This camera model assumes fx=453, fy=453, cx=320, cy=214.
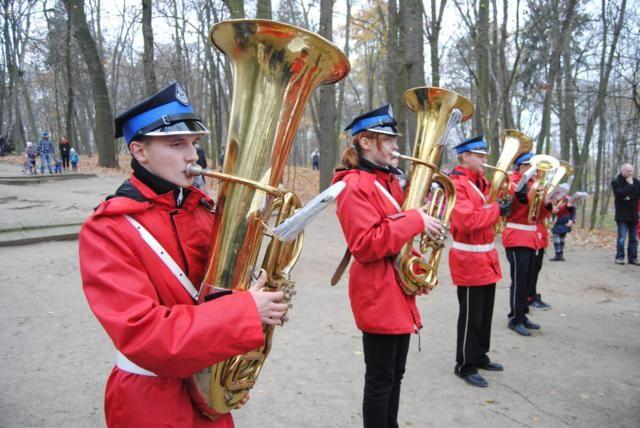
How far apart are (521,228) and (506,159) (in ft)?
2.95

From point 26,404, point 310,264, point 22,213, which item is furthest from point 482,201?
point 22,213

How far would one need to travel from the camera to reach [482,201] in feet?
13.5

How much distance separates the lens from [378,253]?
2.63 metres

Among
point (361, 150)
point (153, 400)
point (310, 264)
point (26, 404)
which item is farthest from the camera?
point (310, 264)

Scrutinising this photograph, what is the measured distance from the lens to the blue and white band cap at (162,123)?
5.42 ft

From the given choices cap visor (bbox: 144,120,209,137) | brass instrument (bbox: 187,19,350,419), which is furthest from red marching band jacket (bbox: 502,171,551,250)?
cap visor (bbox: 144,120,209,137)

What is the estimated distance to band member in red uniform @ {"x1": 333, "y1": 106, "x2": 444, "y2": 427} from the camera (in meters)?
2.66

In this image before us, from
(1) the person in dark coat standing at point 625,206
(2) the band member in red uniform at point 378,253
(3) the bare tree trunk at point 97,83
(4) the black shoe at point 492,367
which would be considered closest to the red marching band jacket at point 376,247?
(2) the band member in red uniform at point 378,253

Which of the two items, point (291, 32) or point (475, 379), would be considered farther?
point (475, 379)

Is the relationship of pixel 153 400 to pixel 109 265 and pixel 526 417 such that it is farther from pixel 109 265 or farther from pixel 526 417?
pixel 526 417

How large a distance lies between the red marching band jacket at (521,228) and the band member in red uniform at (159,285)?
4452 mm

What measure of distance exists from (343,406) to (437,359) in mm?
1412

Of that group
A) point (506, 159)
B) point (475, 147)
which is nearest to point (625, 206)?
point (506, 159)

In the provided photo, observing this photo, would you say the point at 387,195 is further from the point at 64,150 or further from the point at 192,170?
the point at 64,150
